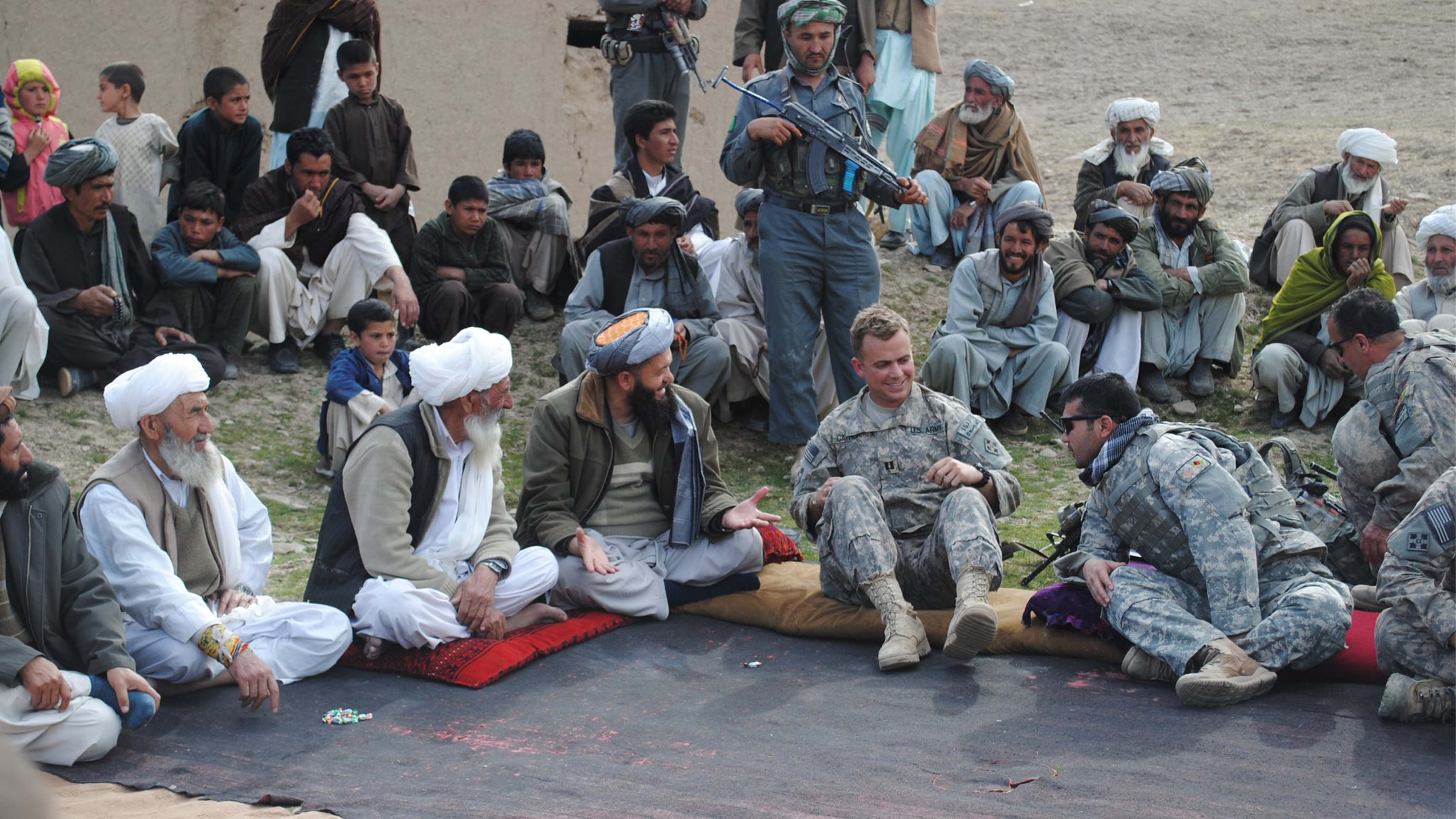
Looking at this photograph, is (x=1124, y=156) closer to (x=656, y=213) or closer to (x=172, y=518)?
(x=656, y=213)

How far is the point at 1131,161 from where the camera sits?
9445 mm

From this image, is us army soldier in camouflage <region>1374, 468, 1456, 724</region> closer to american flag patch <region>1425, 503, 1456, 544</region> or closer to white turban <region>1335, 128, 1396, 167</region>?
american flag patch <region>1425, 503, 1456, 544</region>

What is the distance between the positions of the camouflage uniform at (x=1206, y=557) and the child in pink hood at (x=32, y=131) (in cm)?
601

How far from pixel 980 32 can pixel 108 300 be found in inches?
543

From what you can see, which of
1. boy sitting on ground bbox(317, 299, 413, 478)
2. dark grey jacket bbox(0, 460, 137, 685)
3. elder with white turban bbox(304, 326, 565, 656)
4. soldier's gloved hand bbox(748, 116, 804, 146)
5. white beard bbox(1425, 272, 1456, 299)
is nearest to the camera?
dark grey jacket bbox(0, 460, 137, 685)

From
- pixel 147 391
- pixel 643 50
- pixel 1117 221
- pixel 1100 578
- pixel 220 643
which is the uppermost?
pixel 643 50

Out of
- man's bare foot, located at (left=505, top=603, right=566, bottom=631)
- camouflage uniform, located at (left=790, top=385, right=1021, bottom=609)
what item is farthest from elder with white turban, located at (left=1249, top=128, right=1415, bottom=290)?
man's bare foot, located at (left=505, top=603, right=566, bottom=631)

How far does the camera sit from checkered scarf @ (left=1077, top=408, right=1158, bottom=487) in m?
4.86

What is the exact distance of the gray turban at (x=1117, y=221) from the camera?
332 inches

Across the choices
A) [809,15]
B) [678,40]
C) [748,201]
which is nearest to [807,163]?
Result: [809,15]

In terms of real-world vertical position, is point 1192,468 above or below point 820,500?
above

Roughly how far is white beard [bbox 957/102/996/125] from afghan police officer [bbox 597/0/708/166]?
1757 mm

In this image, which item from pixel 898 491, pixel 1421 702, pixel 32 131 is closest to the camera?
pixel 1421 702

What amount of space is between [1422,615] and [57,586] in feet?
13.0
